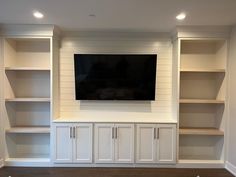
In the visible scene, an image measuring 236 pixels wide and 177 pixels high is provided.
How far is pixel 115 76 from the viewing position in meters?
4.66

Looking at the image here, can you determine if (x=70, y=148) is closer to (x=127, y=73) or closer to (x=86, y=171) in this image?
(x=86, y=171)

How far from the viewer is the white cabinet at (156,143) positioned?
436 centimetres

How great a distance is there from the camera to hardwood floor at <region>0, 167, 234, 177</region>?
405cm

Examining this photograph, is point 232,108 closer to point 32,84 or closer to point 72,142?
point 72,142

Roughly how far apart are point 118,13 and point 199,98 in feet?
8.17

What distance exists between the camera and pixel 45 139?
4816mm

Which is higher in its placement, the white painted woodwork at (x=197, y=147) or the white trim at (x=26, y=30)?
the white trim at (x=26, y=30)

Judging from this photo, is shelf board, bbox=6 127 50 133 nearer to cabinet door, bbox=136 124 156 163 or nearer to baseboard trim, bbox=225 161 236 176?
cabinet door, bbox=136 124 156 163

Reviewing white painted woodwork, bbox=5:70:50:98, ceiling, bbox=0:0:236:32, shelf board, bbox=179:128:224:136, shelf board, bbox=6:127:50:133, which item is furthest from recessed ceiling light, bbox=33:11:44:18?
shelf board, bbox=179:128:224:136

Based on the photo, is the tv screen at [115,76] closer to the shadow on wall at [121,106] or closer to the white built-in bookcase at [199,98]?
the shadow on wall at [121,106]

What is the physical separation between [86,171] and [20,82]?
2.22 metres

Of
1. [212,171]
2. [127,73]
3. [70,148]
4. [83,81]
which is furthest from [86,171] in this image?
[212,171]

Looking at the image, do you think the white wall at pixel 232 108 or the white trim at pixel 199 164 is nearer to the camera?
the white wall at pixel 232 108

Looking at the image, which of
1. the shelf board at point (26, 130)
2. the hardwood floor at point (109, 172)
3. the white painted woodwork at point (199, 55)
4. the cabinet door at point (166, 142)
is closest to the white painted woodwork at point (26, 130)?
the shelf board at point (26, 130)
